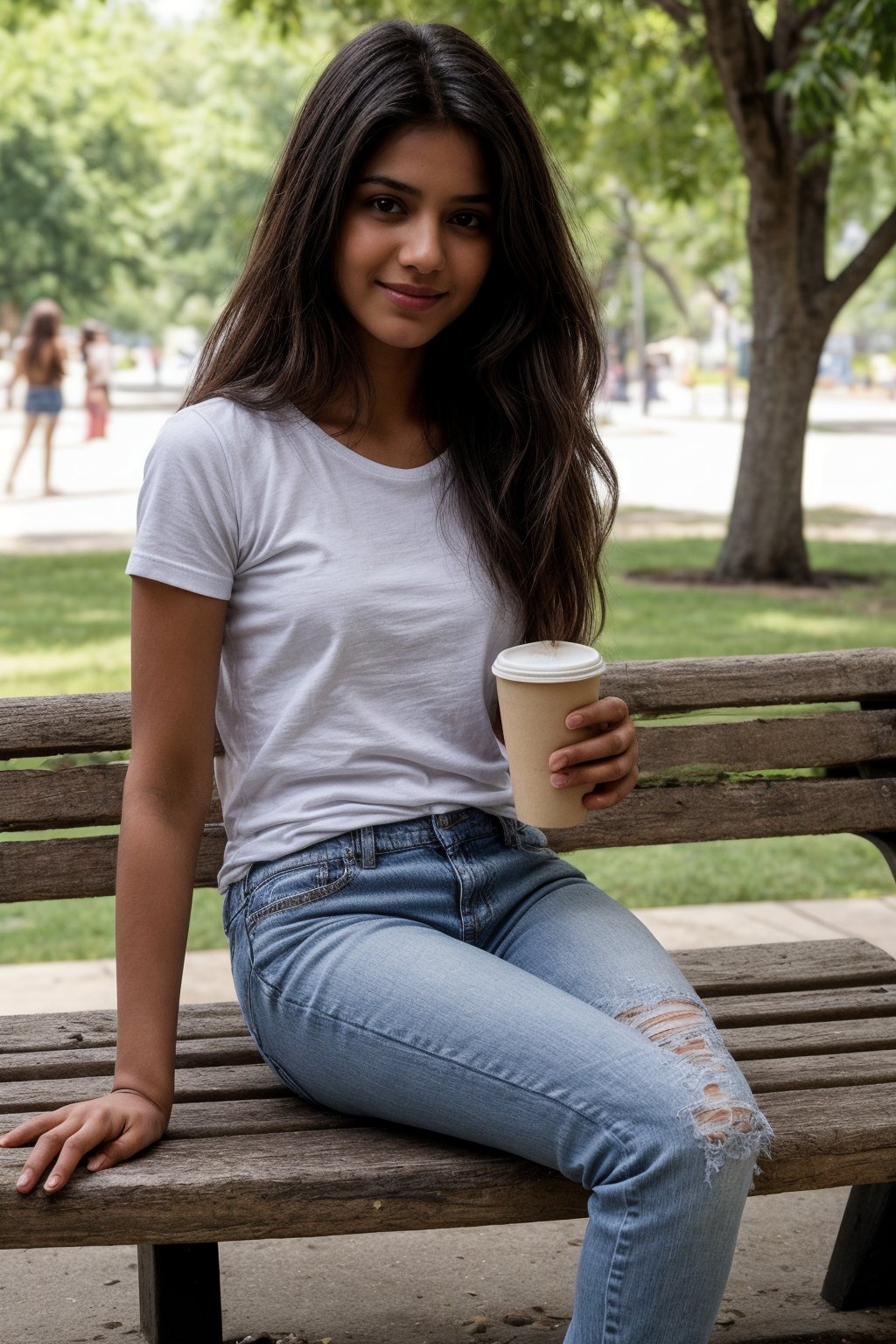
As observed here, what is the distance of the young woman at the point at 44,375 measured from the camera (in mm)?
15828

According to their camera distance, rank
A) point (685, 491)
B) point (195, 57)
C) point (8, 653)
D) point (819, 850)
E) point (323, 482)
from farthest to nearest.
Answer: point (195, 57) → point (685, 491) → point (8, 653) → point (819, 850) → point (323, 482)

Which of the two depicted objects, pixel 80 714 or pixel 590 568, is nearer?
pixel 590 568

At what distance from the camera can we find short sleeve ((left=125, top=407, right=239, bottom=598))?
2.09 m

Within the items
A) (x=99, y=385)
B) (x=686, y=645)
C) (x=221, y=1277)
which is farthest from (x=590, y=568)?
(x=99, y=385)

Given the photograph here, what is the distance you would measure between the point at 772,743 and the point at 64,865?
1.20 m

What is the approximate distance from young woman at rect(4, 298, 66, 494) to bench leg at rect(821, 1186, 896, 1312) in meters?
13.7

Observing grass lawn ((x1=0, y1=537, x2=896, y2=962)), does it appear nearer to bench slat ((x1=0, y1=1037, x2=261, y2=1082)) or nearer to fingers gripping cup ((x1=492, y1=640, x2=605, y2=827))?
fingers gripping cup ((x1=492, y1=640, x2=605, y2=827))

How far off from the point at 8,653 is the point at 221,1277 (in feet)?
19.5

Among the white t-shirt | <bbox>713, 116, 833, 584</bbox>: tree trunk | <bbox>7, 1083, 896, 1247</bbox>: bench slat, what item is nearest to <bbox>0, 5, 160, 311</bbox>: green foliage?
<bbox>713, 116, 833, 584</bbox>: tree trunk

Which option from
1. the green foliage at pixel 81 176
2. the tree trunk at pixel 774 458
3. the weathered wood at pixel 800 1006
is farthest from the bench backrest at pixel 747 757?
the green foliage at pixel 81 176

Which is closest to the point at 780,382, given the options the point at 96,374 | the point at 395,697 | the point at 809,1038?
the point at 809,1038

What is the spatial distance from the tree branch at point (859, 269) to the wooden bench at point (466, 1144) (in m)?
7.68

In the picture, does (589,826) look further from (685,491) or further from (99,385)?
(99,385)

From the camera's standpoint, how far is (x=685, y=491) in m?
18.1
